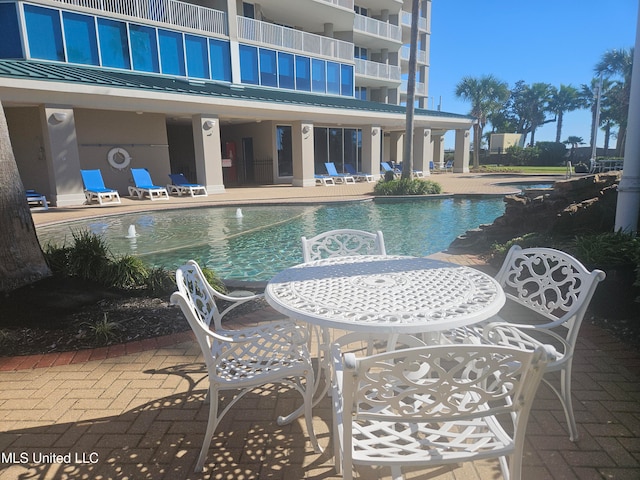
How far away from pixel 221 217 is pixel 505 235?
7.01 m

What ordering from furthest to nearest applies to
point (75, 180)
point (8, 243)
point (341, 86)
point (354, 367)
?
1. point (341, 86)
2. point (75, 180)
3. point (8, 243)
4. point (354, 367)

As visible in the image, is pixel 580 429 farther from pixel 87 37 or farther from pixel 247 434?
pixel 87 37

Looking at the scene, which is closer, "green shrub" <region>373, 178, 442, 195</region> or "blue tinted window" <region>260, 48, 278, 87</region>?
"green shrub" <region>373, 178, 442, 195</region>

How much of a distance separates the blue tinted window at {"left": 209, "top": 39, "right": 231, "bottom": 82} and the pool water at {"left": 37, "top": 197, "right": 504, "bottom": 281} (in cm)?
838

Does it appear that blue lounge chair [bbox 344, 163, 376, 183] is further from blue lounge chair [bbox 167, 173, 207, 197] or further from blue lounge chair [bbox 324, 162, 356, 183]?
blue lounge chair [bbox 167, 173, 207, 197]

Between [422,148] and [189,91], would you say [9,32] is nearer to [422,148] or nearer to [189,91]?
[189,91]

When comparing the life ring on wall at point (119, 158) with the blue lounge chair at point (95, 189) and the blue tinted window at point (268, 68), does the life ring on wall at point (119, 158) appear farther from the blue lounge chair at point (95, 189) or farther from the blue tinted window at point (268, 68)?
the blue tinted window at point (268, 68)

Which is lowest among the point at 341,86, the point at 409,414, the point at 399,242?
the point at 399,242

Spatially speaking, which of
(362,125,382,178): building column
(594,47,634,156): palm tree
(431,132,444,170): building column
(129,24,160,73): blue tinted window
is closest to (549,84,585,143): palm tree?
(594,47,634,156): palm tree

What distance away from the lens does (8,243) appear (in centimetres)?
367

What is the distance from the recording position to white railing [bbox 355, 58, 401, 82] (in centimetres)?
2479

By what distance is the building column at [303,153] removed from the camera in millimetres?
17078

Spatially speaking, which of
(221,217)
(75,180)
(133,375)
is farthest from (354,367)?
(75,180)

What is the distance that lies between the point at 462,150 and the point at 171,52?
56.6 feet
